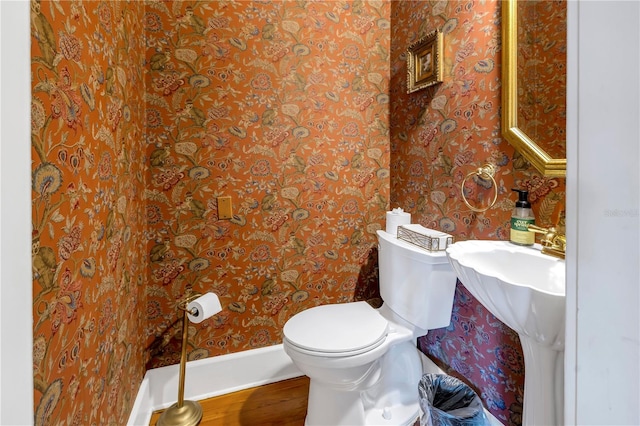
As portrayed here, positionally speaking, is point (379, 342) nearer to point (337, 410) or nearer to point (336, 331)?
point (336, 331)

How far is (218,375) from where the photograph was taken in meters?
1.55

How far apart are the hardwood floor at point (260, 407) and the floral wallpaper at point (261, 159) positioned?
0.75ft

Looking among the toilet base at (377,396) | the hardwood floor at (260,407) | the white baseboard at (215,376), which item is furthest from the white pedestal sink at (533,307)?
the white baseboard at (215,376)

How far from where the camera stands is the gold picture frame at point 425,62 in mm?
1433

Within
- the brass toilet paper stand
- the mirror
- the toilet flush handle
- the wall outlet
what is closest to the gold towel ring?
the mirror

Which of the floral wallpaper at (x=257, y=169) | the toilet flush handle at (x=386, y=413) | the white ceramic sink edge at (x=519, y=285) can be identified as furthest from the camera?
the toilet flush handle at (x=386, y=413)

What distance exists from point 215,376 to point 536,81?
1934 mm

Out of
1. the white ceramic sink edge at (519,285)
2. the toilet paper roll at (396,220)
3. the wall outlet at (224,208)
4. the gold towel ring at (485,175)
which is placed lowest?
the white ceramic sink edge at (519,285)

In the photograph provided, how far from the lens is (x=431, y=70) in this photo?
1484 millimetres

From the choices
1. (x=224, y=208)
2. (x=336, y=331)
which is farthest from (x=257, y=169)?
(x=336, y=331)

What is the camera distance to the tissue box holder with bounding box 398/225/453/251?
1.28 m

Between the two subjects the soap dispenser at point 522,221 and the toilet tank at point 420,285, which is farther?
the toilet tank at point 420,285

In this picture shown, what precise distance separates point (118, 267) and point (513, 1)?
1.72 m

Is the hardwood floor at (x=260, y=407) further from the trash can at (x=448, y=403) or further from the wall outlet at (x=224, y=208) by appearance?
the wall outlet at (x=224, y=208)
